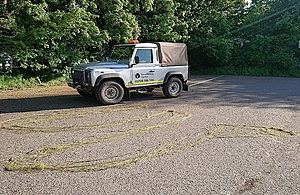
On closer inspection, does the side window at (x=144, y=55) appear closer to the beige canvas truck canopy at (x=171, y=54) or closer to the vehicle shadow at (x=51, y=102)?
the beige canvas truck canopy at (x=171, y=54)

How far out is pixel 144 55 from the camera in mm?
8000

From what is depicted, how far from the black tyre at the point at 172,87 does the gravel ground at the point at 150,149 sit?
1196mm

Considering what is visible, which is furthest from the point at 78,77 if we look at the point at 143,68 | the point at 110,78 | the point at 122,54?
the point at 143,68

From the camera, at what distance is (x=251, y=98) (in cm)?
872

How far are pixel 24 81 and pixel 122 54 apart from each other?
19.2 ft

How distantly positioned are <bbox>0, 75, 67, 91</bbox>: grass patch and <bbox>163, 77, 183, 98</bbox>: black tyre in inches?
253

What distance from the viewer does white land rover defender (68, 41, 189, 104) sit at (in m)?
7.41

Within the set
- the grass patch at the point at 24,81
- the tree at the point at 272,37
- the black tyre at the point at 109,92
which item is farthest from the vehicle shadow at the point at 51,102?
the tree at the point at 272,37

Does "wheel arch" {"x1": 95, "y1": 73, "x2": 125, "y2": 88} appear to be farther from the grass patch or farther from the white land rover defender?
the grass patch

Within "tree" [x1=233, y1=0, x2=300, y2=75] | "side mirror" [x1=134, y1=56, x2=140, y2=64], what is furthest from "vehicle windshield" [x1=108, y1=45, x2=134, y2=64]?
"tree" [x1=233, y1=0, x2=300, y2=75]

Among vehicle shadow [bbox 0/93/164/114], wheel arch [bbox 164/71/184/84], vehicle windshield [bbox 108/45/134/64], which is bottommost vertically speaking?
vehicle shadow [bbox 0/93/164/114]

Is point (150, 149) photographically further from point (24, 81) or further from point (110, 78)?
point (24, 81)

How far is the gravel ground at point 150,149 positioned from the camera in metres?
3.10

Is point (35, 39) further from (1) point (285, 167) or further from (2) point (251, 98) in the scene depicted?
(1) point (285, 167)
